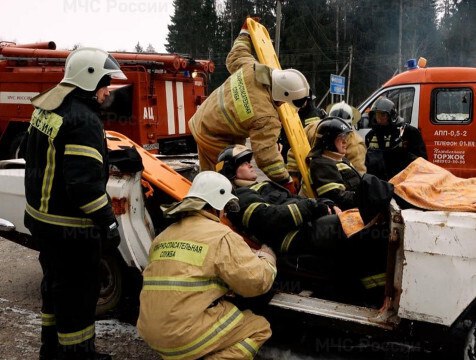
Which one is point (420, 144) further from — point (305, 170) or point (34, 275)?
point (34, 275)

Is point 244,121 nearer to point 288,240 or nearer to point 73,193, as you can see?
point 288,240

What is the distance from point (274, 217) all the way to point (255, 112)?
107cm

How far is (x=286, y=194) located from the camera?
3340 mm

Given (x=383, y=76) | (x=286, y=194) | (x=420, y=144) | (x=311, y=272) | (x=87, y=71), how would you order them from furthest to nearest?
(x=383, y=76), (x=420, y=144), (x=286, y=194), (x=311, y=272), (x=87, y=71)

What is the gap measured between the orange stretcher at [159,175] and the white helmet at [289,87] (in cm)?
97

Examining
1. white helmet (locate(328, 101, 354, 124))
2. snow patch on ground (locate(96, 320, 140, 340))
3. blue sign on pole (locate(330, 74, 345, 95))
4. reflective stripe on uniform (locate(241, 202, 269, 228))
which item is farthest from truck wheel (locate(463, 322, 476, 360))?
blue sign on pole (locate(330, 74, 345, 95))

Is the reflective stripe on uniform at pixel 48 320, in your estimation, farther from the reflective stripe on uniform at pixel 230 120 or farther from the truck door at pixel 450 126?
the truck door at pixel 450 126

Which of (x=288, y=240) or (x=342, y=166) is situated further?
(x=342, y=166)

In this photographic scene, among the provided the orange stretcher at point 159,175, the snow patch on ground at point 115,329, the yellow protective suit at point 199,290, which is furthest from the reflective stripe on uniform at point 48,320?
the orange stretcher at point 159,175

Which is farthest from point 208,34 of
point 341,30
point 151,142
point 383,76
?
point 151,142

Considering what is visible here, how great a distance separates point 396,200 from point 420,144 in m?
2.74

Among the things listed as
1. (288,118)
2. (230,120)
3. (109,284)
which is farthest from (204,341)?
(288,118)

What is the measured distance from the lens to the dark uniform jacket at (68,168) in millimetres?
2592

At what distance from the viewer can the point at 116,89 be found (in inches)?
316
